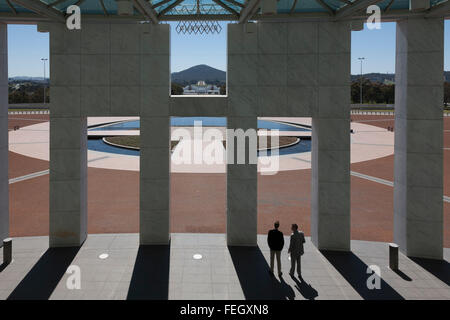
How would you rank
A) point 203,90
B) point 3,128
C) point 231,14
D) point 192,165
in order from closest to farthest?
point 231,14, point 3,128, point 192,165, point 203,90

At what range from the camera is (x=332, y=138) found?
11750mm

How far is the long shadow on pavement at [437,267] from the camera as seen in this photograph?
386 inches

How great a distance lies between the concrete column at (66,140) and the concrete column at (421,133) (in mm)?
10152

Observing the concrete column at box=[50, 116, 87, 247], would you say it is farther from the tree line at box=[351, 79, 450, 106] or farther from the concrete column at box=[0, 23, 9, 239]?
the tree line at box=[351, 79, 450, 106]

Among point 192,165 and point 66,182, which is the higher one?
point 66,182

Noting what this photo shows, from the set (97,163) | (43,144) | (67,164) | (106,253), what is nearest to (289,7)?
(67,164)

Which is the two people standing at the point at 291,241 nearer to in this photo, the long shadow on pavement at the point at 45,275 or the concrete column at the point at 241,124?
the concrete column at the point at 241,124

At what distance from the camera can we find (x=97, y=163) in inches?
1027

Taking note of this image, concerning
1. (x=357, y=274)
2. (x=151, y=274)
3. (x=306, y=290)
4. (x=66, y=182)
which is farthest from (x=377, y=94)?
(x=151, y=274)

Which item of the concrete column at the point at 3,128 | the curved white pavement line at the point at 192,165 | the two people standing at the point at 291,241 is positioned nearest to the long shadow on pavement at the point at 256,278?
the two people standing at the point at 291,241

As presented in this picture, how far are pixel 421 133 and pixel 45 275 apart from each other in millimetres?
11459

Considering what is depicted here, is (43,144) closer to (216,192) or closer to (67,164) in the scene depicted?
(216,192)

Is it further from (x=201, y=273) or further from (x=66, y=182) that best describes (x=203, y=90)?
(x=201, y=273)

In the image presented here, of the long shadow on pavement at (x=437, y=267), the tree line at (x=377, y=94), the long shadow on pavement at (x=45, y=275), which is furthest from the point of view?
the tree line at (x=377, y=94)
